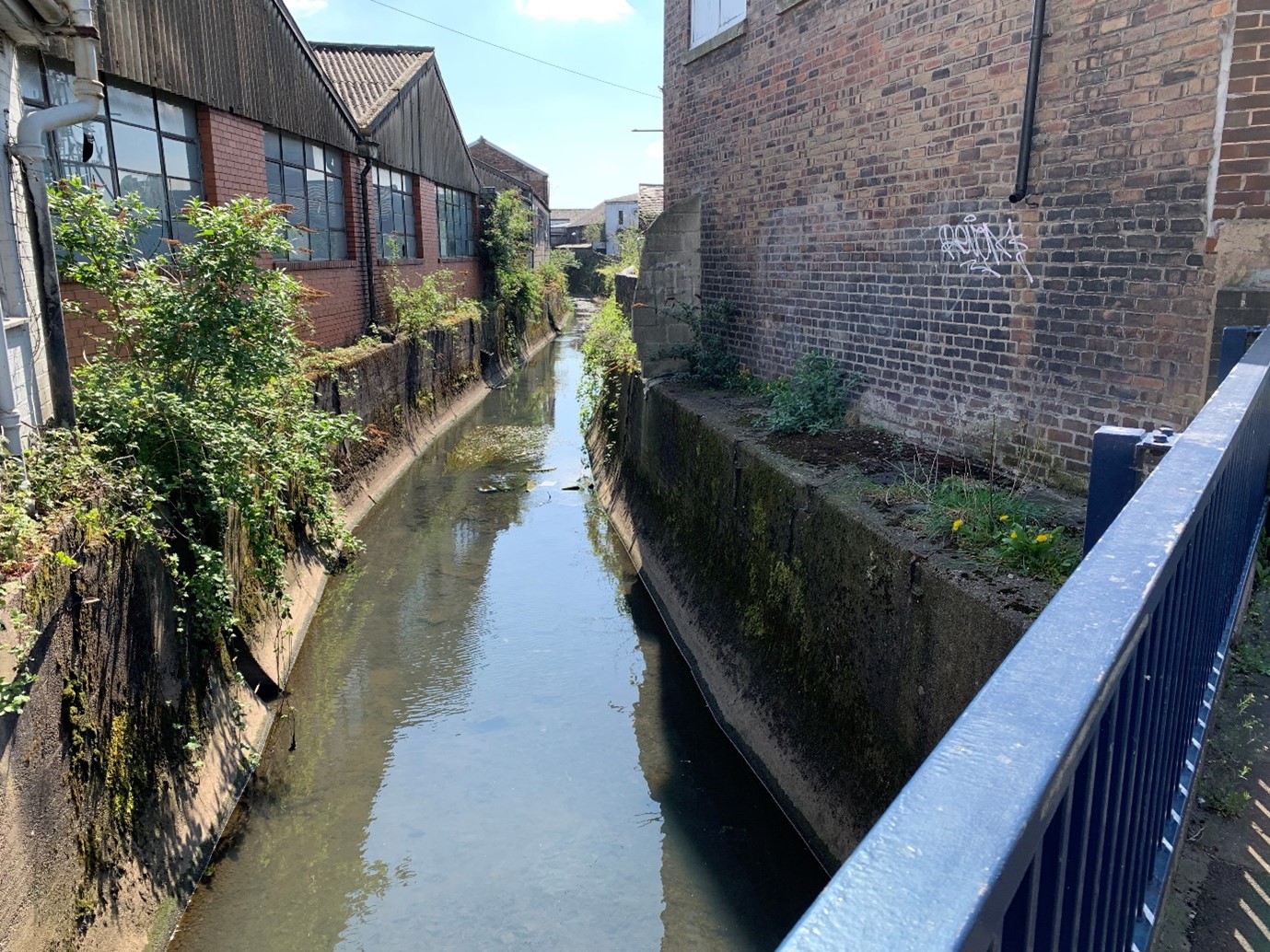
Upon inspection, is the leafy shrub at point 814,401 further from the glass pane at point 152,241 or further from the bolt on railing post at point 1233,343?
the glass pane at point 152,241

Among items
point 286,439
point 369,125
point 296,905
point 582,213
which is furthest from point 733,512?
point 582,213

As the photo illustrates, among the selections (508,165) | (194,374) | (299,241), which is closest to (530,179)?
(508,165)

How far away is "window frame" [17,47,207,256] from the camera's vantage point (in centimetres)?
716

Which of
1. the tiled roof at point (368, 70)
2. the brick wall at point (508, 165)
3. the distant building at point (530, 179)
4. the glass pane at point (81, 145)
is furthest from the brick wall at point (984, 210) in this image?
the brick wall at point (508, 165)

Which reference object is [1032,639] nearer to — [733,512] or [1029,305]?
[1029,305]

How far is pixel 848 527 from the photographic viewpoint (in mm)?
5582

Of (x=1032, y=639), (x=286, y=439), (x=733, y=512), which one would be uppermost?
(x=1032, y=639)

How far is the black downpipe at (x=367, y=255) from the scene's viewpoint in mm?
15273

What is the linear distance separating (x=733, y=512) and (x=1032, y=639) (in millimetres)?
6761

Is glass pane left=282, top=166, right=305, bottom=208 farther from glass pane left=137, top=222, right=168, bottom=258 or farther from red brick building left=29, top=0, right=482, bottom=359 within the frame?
glass pane left=137, top=222, right=168, bottom=258

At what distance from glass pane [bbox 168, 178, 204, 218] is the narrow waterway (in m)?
4.14

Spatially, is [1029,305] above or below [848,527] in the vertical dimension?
above

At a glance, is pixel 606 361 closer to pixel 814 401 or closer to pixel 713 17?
pixel 713 17

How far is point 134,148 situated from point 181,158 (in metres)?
1.03
